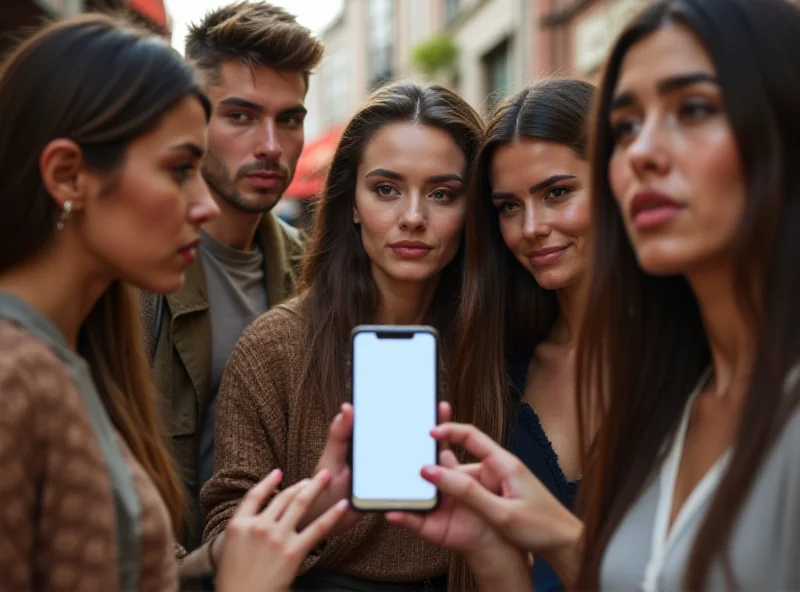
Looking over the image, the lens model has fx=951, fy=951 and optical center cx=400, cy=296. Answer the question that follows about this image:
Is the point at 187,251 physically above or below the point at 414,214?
below

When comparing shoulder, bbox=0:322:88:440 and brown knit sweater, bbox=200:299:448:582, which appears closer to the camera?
shoulder, bbox=0:322:88:440

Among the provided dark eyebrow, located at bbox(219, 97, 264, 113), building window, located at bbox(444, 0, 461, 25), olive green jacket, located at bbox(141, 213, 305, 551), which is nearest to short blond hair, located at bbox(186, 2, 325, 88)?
dark eyebrow, located at bbox(219, 97, 264, 113)

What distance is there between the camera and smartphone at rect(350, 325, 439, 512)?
7.14ft

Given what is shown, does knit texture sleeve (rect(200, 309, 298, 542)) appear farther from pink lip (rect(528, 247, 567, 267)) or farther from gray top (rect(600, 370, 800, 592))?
gray top (rect(600, 370, 800, 592))

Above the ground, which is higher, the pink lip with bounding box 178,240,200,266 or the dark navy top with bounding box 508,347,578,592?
the pink lip with bounding box 178,240,200,266

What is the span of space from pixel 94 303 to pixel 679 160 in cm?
124

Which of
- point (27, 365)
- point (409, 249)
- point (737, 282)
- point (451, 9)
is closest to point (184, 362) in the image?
point (409, 249)

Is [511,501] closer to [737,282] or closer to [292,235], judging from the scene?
[737,282]

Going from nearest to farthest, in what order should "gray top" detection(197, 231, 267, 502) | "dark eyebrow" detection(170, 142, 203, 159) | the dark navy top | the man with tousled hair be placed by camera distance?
"dark eyebrow" detection(170, 142, 203, 159) → the dark navy top → "gray top" detection(197, 231, 267, 502) → the man with tousled hair

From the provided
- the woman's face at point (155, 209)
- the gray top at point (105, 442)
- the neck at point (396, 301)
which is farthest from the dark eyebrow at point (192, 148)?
the neck at point (396, 301)

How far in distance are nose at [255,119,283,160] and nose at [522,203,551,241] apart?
1.16 metres

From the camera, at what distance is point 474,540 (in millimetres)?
2201

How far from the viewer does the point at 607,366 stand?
2125 mm

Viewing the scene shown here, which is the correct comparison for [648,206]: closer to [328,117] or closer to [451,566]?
[451,566]
